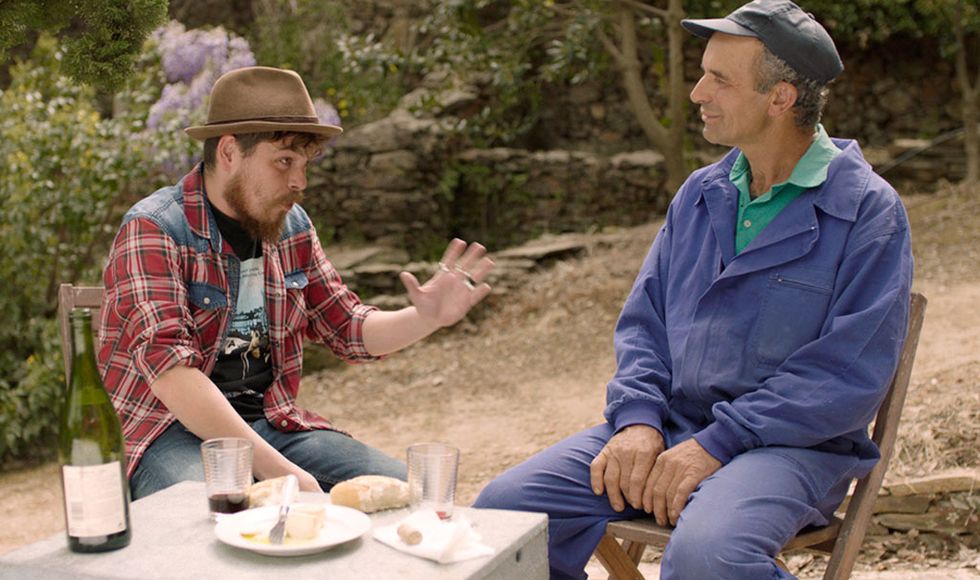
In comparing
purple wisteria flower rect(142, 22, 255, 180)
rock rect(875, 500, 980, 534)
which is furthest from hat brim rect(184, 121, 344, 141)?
purple wisteria flower rect(142, 22, 255, 180)

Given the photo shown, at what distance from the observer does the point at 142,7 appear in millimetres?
2180

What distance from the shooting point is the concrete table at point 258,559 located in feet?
5.52

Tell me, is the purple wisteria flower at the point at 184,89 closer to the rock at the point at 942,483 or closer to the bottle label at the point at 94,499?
the rock at the point at 942,483

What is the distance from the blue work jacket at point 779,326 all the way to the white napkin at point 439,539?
0.77 metres

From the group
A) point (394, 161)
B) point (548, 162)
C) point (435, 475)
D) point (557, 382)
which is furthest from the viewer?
point (548, 162)

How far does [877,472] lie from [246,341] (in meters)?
1.53

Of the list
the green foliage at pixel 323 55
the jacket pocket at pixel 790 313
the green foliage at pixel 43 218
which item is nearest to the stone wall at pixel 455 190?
the green foliage at pixel 323 55

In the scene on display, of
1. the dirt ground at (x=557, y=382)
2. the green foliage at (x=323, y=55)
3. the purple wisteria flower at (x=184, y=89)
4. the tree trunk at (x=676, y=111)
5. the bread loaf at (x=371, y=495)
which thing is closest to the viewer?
the bread loaf at (x=371, y=495)

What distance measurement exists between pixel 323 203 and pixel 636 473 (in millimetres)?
8118

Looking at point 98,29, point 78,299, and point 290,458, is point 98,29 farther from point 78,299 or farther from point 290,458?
point 290,458

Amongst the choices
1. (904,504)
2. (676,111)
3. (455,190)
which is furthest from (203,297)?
(455,190)

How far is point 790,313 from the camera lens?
93.2 inches

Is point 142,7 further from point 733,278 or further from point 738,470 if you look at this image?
point 738,470

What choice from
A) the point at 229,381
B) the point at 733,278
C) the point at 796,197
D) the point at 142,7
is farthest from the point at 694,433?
the point at 142,7
